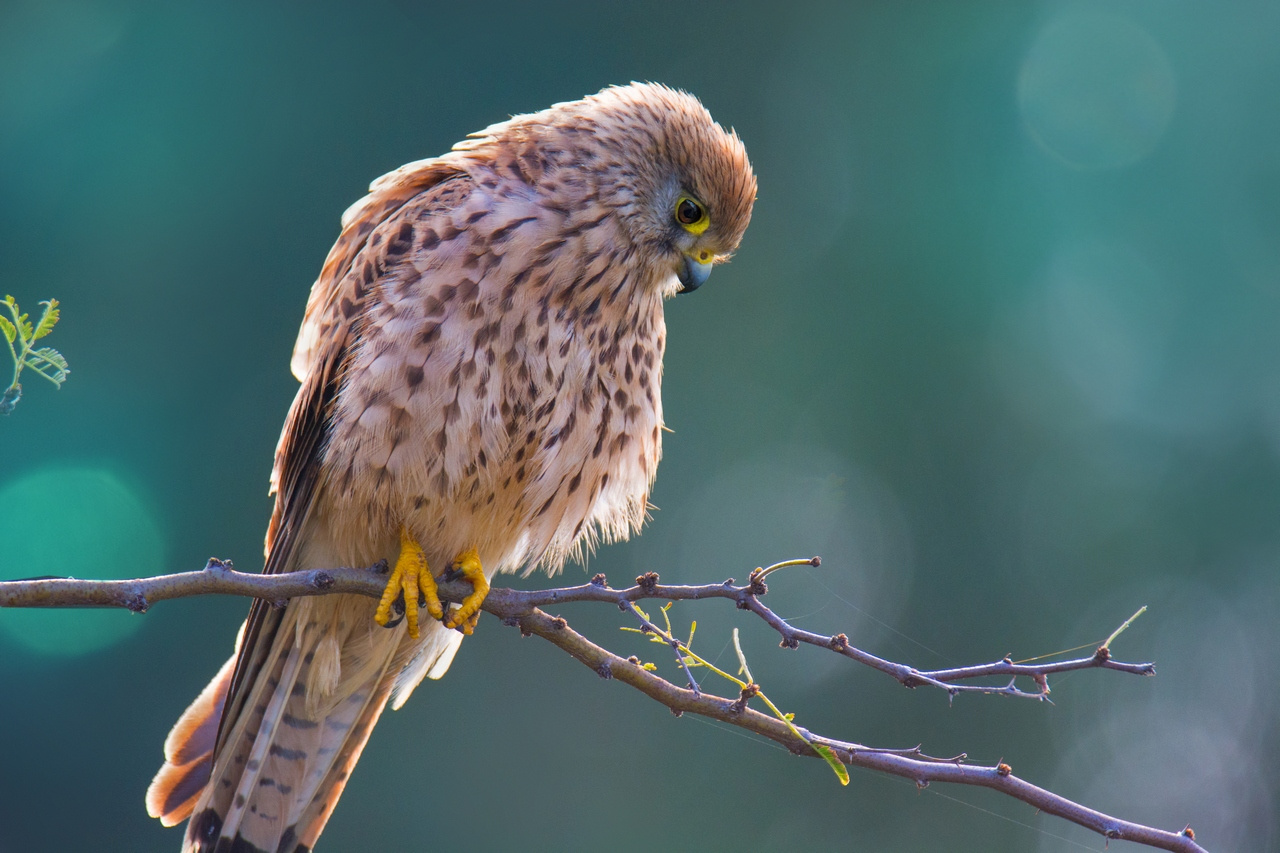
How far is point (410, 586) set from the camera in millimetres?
2283

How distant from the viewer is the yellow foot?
7.40 ft

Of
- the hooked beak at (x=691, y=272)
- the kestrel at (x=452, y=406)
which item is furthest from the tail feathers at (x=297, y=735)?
the hooked beak at (x=691, y=272)

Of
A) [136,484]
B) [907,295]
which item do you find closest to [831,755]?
[136,484]

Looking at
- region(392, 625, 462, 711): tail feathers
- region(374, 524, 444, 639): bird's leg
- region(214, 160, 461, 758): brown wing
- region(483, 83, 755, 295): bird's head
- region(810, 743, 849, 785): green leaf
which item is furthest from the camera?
region(392, 625, 462, 711): tail feathers

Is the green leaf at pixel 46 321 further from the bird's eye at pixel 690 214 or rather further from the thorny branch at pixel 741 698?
the bird's eye at pixel 690 214

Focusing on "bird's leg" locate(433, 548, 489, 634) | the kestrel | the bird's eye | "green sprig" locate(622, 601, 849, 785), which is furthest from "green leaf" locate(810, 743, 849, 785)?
the bird's eye

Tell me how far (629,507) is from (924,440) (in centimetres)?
525

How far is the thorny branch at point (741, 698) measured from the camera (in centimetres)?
150

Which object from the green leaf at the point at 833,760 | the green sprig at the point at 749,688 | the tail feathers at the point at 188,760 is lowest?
the tail feathers at the point at 188,760

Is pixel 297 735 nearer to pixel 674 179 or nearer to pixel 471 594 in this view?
pixel 471 594

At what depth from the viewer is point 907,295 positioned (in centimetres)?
823

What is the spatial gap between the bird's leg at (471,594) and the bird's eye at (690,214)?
89 cm

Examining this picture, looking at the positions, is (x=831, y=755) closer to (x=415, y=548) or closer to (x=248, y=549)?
(x=415, y=548)

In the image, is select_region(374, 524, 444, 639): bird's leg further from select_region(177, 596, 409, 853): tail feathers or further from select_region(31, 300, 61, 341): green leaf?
select_region(31, 300, 61, 341): green leaf
